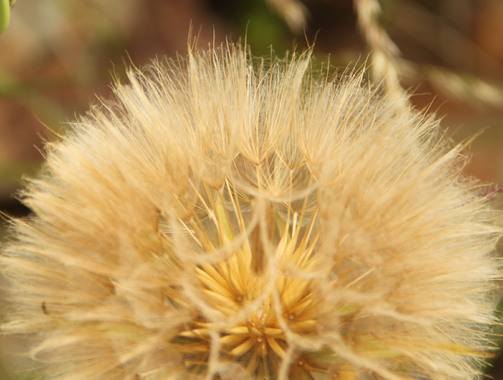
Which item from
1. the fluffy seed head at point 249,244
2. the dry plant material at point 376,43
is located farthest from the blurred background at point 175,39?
the fluffy seed head at point 249,244

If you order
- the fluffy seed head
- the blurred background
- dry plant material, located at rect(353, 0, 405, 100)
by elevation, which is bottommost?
the fluffy seed head

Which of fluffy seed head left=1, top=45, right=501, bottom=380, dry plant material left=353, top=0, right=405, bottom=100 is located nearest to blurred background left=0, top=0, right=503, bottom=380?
dry plant material left=353, top=0, right=405, bottom=100

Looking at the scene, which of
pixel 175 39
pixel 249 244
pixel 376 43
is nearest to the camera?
pixel 249 244

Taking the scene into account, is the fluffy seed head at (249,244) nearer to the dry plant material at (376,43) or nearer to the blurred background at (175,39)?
the dry plant material at (376,43)

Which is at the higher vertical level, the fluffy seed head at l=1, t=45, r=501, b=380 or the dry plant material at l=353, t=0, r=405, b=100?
the dry plant material at l=353, t=0, r=405, b=100

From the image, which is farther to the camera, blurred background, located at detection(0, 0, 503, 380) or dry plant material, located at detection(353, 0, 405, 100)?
blurred background, located at detection(0, 0, 503, 380)

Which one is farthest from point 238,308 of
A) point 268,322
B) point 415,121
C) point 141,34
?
point 141,34

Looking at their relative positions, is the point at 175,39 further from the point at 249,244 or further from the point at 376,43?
the point at 249,244

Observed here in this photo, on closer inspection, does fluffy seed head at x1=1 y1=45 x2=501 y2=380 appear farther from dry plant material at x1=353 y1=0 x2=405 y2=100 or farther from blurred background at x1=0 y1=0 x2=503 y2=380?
blurred background at x1=0 y1=0 x2=503 y2=380

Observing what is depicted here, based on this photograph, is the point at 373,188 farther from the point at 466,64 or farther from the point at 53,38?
the point at 53,38

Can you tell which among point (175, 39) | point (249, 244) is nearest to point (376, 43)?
point (249, 244)
